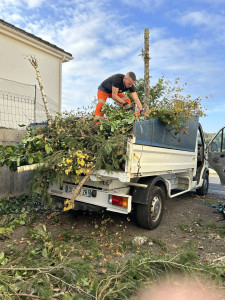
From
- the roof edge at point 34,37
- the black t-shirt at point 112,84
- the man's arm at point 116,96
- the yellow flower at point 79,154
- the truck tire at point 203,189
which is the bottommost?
the truck tire at point 203,189

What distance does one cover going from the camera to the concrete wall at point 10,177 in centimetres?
561

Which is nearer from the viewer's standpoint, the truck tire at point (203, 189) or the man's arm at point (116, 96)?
the man's arm at point (116, 96)

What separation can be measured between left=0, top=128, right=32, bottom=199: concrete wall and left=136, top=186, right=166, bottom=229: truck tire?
279 cm

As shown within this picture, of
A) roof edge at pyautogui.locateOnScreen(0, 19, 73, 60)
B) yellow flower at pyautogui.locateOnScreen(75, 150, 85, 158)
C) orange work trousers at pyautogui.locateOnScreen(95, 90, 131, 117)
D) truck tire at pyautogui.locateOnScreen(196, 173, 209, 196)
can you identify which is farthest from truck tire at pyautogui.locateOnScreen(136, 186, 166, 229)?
roof edge at pyautogui.locateOnScreen(0, 19, 73, 60)

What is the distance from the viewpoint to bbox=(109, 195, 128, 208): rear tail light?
3574 mm

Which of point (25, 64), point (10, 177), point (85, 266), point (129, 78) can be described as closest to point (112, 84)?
point (129, 78)

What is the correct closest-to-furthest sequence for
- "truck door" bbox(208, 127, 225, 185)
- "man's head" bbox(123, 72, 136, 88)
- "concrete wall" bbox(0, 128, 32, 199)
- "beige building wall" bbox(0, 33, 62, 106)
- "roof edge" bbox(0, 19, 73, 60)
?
"man's head" bbox(123, 72, 136, 88)
"concrete wall" bbox(0, 128, 32, 199)
"truck door" bbox(208, 127, 225, 185)
"roof edge" bbox(0, 19, 73, 60)
"beige building wall" bbox(0, 33, 62, 106)

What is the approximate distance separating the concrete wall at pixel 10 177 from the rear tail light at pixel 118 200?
2.58 meters

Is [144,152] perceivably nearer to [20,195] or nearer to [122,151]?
[122,151]

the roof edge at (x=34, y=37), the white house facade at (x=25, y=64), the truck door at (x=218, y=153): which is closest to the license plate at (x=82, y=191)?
the truck door at (x=218, y=153)

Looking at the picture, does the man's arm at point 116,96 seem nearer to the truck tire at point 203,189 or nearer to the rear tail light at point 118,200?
the rear tail light at point 118,200

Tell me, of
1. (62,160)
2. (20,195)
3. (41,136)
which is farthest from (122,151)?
(20,195)

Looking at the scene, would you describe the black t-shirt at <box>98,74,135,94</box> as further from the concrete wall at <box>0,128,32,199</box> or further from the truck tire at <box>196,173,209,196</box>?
the truck tire at <box>196,173,209,196</box>

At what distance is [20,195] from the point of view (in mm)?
5898
